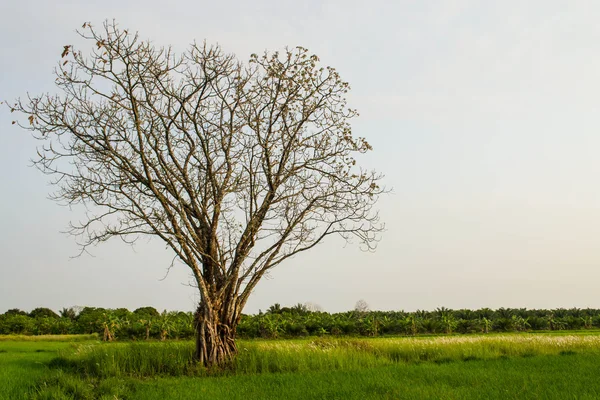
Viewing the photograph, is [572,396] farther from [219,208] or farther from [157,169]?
[157,169]

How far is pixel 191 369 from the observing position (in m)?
15.6

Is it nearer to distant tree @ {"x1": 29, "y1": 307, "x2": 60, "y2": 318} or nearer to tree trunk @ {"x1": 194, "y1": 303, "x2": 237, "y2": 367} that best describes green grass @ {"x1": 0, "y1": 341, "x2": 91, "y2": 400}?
tree trunk @ {"x1": 194, "y1": 303, "x2": 237, "y2": 367}

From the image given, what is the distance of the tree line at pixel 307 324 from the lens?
3444 centimetres

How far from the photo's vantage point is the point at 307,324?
37.4 m

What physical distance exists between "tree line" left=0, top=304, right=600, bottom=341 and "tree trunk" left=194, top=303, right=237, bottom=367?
15.7m

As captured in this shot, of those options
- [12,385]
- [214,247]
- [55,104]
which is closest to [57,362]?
[12,385]

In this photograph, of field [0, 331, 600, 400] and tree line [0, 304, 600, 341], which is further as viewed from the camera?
tree line [0, 304, 600, 341]

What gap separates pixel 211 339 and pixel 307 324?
72.7 ft

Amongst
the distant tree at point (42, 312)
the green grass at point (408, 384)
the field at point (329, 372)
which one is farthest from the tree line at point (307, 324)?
the green grass at point (408, 384)

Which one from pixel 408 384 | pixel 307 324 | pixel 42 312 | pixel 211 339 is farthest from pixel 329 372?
pixel 42 312

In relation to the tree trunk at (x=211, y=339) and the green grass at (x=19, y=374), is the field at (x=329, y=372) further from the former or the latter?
the tree trunk at (x=211, y=339)

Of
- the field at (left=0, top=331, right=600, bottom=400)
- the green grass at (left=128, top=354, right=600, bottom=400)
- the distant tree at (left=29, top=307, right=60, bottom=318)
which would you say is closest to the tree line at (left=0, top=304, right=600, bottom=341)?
the distant tree at (left=29, top=307, right=60, bottom=318)

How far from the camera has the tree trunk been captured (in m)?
15.9

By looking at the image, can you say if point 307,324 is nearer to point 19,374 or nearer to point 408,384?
point 19,374
